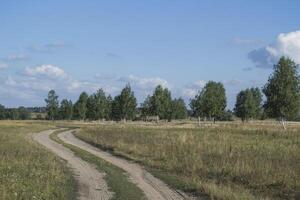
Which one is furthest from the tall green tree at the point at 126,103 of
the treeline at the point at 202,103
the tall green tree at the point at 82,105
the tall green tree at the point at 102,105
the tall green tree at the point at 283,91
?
the tall green tree at the point at 283,91

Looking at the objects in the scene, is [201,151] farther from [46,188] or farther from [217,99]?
[217,99]

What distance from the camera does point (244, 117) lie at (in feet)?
418

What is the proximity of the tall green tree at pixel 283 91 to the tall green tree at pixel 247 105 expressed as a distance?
49609 mm

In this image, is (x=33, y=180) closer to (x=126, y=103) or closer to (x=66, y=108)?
(x=126, y=103)

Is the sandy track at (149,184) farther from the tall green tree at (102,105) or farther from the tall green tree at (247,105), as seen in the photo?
the tall green tree at (102,105)

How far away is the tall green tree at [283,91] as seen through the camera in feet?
235

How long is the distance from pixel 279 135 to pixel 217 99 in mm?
61343

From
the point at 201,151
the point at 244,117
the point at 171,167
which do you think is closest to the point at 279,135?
the point at 201,151

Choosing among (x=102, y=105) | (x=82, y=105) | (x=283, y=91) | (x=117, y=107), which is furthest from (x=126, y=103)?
(x=283, y=91)

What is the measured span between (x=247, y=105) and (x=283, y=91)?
52006 mm

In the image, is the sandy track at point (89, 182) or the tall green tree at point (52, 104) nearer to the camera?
the sandy track at point (89, 182)

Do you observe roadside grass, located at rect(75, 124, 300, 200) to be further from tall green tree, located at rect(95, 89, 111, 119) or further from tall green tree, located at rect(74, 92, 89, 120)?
tall green tree, located at rect(74, 92, 89, 120)

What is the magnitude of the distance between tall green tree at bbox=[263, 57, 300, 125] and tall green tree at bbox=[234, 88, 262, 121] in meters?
49.6

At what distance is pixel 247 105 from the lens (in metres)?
123
